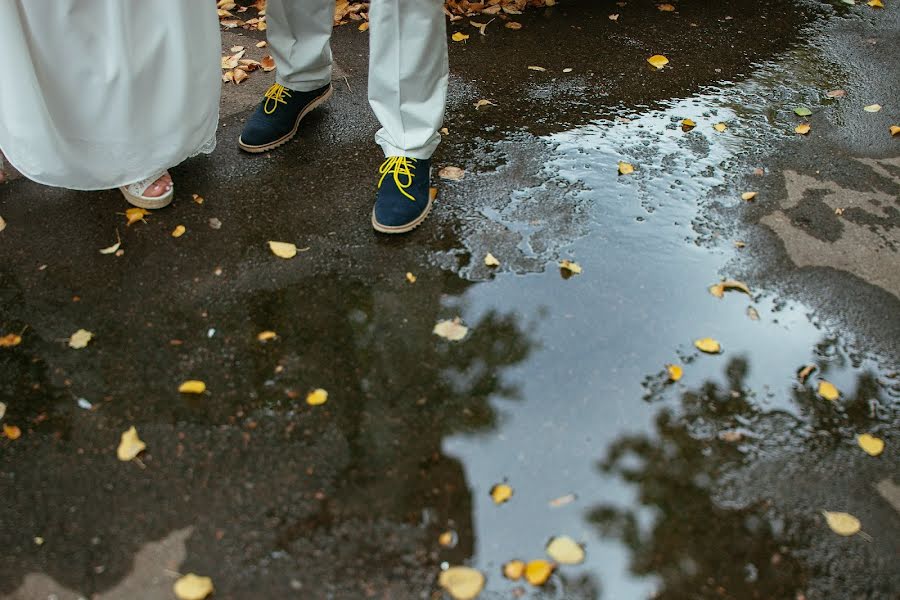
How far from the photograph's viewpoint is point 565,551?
1771 mm

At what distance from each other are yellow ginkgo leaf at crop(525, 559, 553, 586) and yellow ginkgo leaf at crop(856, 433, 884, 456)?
3.15ft

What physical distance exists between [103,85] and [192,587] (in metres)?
1.67

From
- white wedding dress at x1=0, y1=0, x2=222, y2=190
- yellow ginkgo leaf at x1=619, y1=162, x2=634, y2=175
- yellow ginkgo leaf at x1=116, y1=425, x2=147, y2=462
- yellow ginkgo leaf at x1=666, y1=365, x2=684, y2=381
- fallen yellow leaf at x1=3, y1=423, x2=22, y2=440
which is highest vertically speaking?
white wedding dress at x1=0, y1=0, x2=222, y2=190

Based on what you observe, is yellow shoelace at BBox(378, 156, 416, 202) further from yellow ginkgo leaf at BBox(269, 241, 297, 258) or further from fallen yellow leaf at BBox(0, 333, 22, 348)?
fallen yellow leaf at BBox(0, 333, 22, 348)

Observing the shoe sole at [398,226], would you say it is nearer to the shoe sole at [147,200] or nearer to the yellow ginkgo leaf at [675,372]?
the shoe sole at [147,200]

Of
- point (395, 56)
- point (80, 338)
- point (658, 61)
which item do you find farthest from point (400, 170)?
point (658, 61)

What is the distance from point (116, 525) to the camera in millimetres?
1838

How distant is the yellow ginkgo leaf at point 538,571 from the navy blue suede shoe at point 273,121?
2138mm

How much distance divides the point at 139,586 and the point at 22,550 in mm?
330

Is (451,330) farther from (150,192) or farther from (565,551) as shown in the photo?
(150,192)

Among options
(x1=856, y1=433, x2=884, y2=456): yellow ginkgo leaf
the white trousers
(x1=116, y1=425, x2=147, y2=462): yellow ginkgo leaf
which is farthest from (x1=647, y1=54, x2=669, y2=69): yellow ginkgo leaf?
(x1=116, y1=425, x2=147, y2=462): yellow ginkgo leaf

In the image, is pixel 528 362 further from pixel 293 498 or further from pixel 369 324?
pixel 293 498

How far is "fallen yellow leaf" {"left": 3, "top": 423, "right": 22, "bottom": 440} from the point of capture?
2.05m

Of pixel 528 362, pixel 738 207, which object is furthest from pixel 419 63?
pixel 738 207
